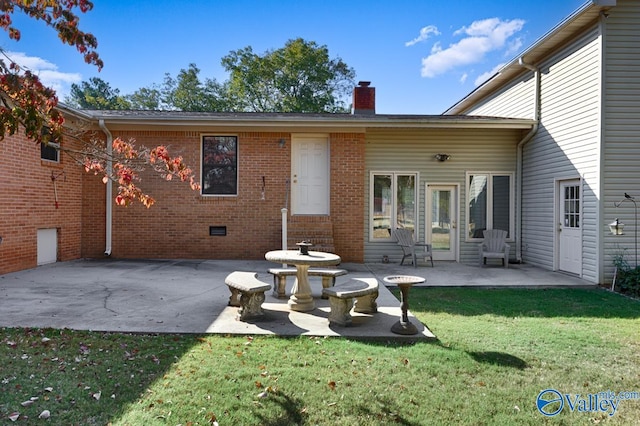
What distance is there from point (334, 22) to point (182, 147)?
410 inches

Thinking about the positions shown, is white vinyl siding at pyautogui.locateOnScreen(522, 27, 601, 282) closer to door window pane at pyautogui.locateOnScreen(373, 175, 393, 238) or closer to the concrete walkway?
the concrete walkway

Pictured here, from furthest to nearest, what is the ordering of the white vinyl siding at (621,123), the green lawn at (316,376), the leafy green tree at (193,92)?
1. the leafy green tree at (193,92)
2. the white vinyl siding at (621,123)
3. the green lawn at (316,376)

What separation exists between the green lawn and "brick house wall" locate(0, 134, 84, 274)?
15.4 feet

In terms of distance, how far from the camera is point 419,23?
51.0ft

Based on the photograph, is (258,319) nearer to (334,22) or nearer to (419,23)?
(419,23)

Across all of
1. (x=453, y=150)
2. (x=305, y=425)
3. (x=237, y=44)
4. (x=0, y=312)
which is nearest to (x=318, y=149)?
(x=453, y=150)

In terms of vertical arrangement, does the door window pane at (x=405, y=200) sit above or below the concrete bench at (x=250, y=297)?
above

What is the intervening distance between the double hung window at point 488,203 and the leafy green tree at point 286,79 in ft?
62.4

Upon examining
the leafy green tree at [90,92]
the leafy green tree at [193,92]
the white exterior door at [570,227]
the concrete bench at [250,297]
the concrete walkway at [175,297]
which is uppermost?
the leafy green tree at [90,92]

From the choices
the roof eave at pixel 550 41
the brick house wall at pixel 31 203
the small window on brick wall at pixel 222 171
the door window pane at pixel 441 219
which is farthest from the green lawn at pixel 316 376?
the small window on brick wall at pixel 222 171

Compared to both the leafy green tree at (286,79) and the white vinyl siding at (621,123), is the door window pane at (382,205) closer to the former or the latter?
the white vinyl siding at (621,123)

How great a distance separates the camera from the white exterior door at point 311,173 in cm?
1074

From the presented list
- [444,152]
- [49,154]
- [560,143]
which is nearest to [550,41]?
[560,143]

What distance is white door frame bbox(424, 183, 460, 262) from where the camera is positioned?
11.0 metres
